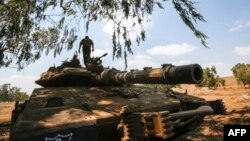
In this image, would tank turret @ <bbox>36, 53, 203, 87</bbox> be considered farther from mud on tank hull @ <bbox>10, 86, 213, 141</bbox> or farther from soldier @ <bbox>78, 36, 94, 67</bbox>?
soldier @ <bbox>78, 36, 94, 67</bbox>

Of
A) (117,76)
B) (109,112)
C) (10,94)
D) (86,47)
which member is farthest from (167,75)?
(10,94)

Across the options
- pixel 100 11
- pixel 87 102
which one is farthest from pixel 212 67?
pixel 87 102

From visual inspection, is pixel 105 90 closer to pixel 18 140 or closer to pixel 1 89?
pixel 18 140

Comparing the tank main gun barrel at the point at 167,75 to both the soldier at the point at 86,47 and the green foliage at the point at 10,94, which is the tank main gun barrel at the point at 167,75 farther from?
the green foliage at the point at 10,94

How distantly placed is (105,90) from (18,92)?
110 meters

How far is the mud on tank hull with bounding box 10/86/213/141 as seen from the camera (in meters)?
4.90

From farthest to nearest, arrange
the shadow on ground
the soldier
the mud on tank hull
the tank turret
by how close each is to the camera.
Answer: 1. the soldier
2. the shadow on ground
3. the tank turret
4. the mud on tank hull

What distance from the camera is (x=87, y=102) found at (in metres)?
6.39

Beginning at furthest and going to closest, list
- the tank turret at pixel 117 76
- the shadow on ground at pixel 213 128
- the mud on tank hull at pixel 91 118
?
the shadow on ground at pixel 213 128 < the tank turret at pixel 117 76 < the mud on tank hull at pixel 91 118

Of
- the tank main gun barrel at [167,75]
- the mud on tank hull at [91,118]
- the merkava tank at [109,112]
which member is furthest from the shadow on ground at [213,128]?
the tank main gun barrel at [167,75]

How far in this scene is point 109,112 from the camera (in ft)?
19.0

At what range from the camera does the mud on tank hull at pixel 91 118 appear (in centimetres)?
490

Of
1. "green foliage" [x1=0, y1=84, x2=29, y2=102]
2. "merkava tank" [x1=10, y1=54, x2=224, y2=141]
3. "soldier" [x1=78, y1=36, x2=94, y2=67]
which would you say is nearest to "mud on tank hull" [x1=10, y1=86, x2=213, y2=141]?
"merkava tank" [x1=10, y1=54, x2=224, y2=141]

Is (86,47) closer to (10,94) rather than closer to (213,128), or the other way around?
(213,128)
